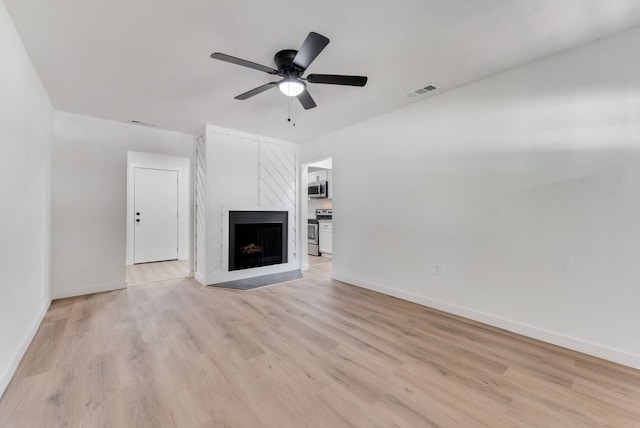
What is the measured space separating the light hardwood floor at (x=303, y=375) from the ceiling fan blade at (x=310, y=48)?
2.24 m

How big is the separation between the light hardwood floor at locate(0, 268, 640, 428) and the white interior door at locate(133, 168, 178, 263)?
316 centimetres

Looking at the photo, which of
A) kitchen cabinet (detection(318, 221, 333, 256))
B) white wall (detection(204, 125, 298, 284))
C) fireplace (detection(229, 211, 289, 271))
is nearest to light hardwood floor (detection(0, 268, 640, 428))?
white wall (detection(204, 125, 298, 284))

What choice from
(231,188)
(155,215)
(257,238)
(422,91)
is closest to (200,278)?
(257,238)

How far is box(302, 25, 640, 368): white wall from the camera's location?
2.03 metres

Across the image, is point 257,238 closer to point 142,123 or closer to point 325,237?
point 325,237

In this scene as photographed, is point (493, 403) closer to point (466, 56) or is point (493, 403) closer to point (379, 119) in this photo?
point (466, 56)

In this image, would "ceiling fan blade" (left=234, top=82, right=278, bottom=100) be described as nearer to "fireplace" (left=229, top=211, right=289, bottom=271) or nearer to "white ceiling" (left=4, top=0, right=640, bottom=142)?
"white ceiling" (left=4, top=0, right=640, bottom=142)

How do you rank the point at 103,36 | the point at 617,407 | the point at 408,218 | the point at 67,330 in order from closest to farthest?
the point at 617,407, the point at 103,36, the point at 67,330, the point at 408,218

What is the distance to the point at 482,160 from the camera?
8.98 feet

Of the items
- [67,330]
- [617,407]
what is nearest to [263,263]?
[67,330]

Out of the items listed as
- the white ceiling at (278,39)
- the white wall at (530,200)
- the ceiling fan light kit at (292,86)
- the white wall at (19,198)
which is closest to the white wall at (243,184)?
the white ceiling at (278,39)

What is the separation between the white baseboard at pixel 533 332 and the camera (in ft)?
6.57

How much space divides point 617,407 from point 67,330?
4261mm

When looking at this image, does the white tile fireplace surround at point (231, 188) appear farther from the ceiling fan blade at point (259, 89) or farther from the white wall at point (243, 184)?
the ceiling fan blade at point (259, 89)
